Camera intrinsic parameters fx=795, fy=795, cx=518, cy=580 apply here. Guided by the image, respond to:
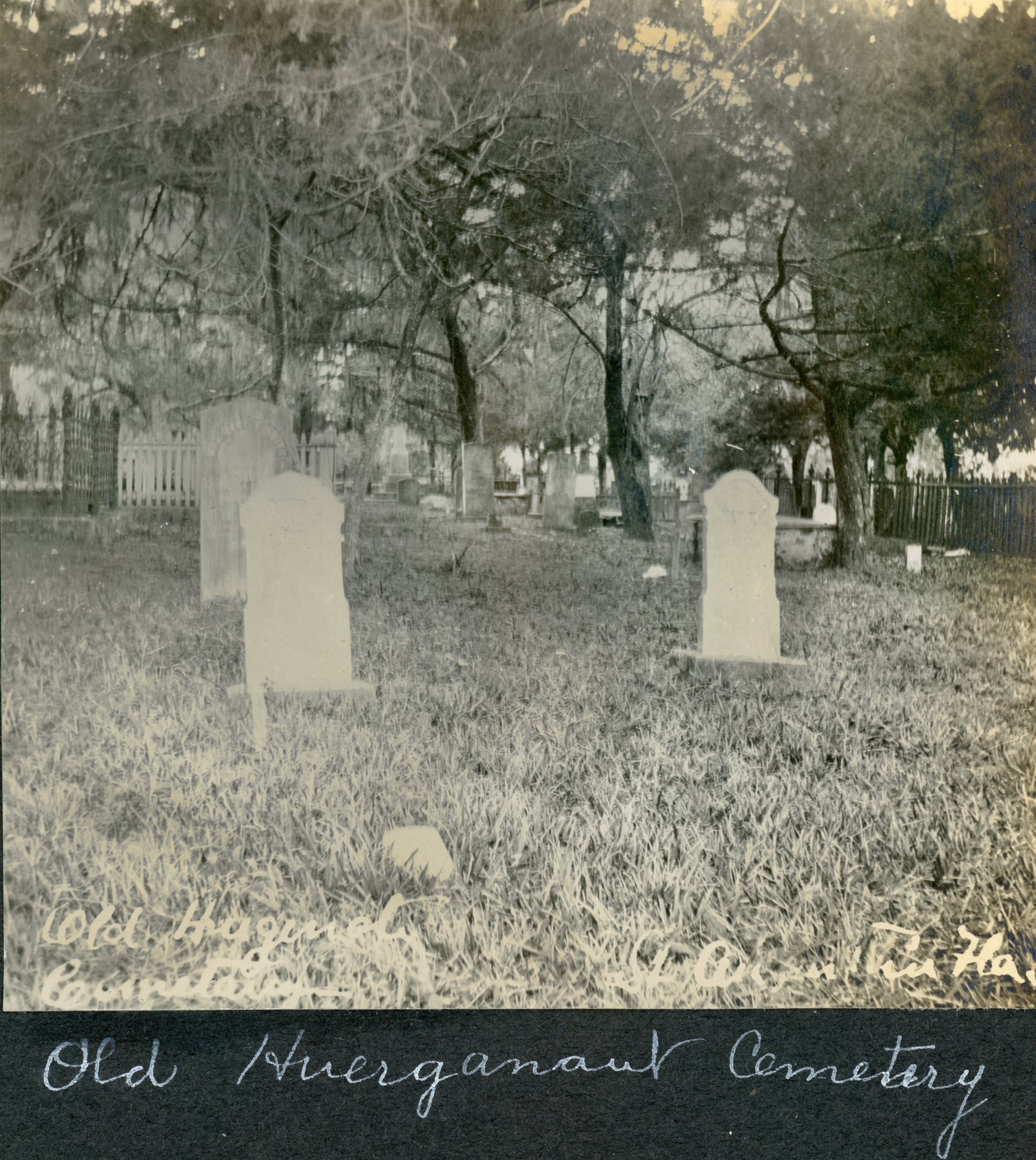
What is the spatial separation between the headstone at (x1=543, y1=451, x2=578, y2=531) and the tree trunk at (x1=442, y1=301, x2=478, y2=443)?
0.32m

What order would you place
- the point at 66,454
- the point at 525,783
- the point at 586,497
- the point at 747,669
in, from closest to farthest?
the point at 525,783
the point at 66,454
the point at 586,497
the point at 747,669

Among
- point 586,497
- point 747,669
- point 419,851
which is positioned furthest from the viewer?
point 747,669

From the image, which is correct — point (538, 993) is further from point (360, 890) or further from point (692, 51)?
point (692, 51)

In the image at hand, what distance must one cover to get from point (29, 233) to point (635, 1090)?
3374 mm

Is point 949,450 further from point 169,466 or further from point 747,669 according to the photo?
point 169,466

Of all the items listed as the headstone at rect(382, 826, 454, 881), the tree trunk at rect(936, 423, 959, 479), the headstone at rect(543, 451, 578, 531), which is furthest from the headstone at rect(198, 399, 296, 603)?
the tree trunk at rect(936, 423, 959, 479)

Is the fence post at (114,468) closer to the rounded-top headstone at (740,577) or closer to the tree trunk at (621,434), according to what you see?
the tree trunk at (621,434)

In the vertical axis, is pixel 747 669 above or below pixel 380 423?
below

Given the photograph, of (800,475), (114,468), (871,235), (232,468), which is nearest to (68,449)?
(114,468)

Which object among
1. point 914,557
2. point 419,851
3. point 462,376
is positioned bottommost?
point 419,851

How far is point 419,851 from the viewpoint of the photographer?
250 centimetres

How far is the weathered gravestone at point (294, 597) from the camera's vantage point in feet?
8.97

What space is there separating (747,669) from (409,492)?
1474mm

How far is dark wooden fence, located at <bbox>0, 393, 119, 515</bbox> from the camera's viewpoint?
2807 millimetres
